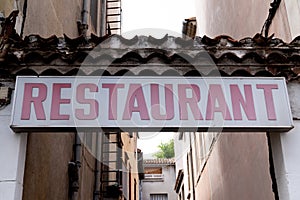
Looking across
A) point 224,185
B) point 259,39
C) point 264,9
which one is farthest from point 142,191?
point 259,39

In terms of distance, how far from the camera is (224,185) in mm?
10438

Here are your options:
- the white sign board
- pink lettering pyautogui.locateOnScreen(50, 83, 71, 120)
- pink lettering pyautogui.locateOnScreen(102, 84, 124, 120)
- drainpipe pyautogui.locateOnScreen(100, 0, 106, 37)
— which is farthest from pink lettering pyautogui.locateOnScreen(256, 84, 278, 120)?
drainpipe pyautogui.locateOnScreen(100, 0, 106, 37)

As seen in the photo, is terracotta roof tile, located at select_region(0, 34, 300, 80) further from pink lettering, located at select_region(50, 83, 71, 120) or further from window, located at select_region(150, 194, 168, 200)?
window, located at select_region(150, 194, 168, 200)

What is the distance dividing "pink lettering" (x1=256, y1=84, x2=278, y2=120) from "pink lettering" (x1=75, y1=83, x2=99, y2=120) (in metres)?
1.47

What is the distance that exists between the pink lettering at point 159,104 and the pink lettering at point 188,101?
0.26ft

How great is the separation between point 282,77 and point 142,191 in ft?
88.5

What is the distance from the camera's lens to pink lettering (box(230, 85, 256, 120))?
384 cm

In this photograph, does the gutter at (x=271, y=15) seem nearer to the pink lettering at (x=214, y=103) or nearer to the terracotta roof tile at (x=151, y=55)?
the terracotta roof tile at (x=151, y=55)

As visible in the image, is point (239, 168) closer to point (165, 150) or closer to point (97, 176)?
point (97, 176)

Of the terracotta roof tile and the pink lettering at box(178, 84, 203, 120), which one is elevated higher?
the terracotta roof tile

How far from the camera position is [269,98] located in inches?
155

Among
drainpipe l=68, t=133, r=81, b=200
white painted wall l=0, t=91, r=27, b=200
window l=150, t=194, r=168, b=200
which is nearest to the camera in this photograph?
white painted wall l=0, t=91, r=27, b=200

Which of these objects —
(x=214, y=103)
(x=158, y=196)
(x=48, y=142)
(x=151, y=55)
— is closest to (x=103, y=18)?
(x=48, y=142)

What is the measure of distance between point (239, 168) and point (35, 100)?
5.59 metres
